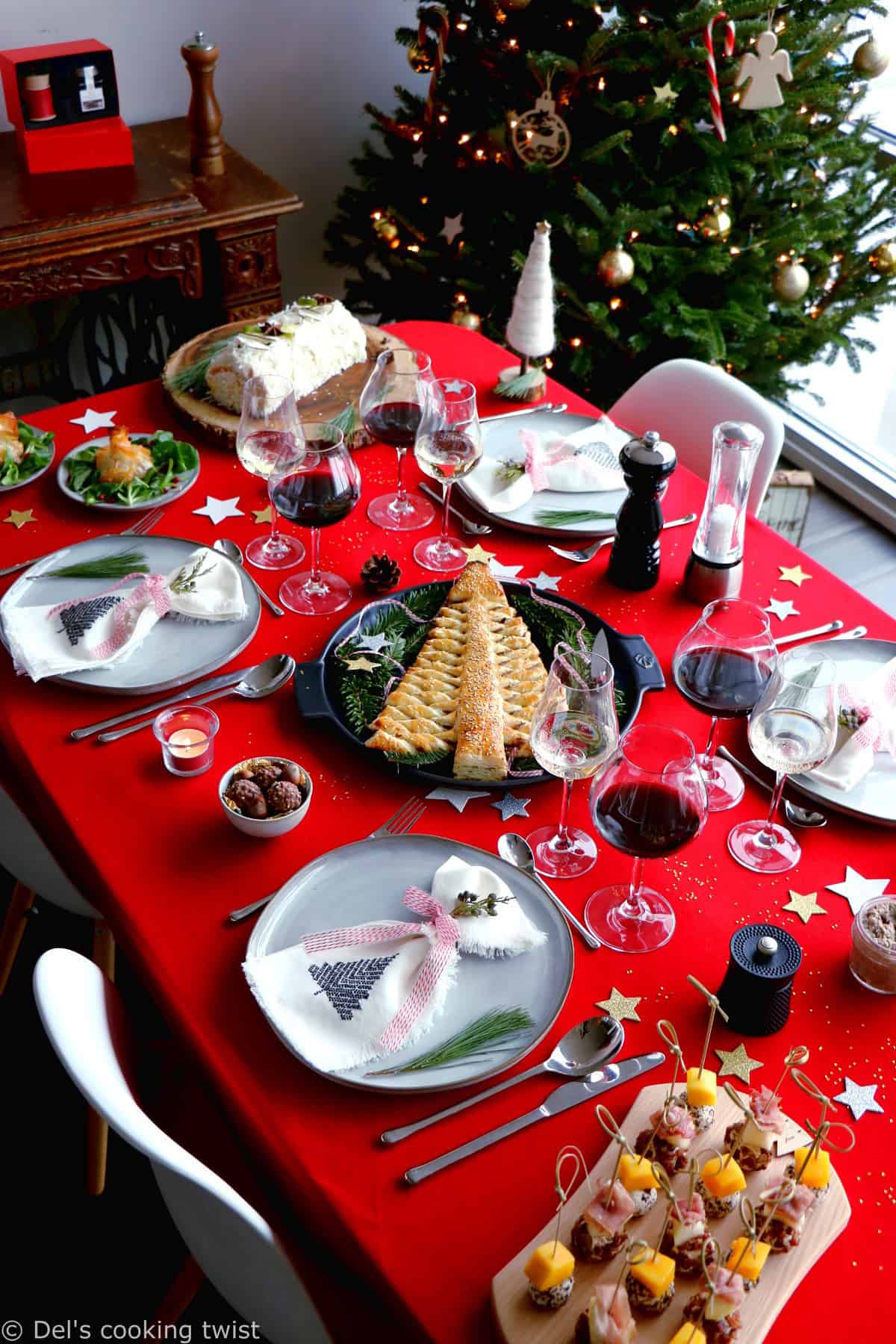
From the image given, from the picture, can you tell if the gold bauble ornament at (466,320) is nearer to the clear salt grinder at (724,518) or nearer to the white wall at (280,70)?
the white wall at (280,70)

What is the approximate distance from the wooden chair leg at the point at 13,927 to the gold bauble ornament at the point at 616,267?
181 cm

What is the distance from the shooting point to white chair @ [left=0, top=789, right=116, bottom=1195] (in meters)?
1.60

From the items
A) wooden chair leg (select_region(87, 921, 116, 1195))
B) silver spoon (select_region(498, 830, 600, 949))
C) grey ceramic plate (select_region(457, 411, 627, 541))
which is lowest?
wooden chair leg (select_region(87, 921, 116, 1195))

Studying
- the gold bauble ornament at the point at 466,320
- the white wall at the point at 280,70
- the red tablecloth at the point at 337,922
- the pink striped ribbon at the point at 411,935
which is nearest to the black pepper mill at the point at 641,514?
the red tablecloth at the point at 337,922

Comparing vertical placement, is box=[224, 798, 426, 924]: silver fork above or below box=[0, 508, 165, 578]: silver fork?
below

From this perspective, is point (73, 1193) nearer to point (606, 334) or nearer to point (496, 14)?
point (606, 334)

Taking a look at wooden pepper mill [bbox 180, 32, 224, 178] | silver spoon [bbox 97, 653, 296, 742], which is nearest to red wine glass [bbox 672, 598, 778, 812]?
silver spoon [bbox 97, 653, 296, 742]

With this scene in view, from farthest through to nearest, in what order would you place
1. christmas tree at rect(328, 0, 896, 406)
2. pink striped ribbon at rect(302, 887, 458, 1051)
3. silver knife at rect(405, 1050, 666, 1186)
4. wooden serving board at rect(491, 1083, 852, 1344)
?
christmas tree at rect(328, 0, 896, 406) → pink striped ribbon at rect(302, 887, 458, 1051) → silver knife at rect(405, 1050, 666, 1186) → wooden serving board at rect(491, 1083, 852, 1344)

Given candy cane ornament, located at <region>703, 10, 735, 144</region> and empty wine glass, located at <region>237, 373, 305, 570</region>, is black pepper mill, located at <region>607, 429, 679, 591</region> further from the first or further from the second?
candy cane ornament, located at <region>703, 10, 735, 144</region>

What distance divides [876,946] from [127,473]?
4.13ft

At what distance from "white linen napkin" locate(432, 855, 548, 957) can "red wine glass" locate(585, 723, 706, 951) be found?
8cm

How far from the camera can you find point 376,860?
1.25 meters

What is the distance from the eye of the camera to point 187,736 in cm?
140

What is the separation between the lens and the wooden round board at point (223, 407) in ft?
6.30
